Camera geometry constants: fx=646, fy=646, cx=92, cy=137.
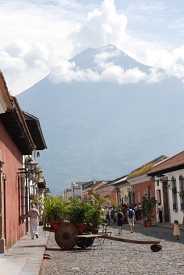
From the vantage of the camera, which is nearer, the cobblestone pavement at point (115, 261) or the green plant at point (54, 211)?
the cobblestone pavement at point (115, 261)

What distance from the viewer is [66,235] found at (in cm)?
1664

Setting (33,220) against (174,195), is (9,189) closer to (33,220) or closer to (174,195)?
(33,220)

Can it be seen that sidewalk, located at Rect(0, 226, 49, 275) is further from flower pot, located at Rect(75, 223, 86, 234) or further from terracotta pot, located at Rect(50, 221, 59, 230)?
flower pot, located at Rect(75, 223, 86, 234)

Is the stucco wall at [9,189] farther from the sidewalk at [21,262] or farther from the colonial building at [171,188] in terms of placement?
the colonial building at [171,188]

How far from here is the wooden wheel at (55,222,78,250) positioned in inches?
651

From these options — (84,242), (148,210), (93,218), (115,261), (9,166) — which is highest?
(9,166)

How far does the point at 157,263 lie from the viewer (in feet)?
41.2

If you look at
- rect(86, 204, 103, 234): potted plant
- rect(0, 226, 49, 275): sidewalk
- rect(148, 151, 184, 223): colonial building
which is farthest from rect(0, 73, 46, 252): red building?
rect(148, 151, 184, 223): colonial building

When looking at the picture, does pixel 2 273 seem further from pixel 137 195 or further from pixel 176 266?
pixel 137 195

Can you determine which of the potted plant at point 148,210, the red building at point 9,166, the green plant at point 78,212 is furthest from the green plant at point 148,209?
Result: the green plant at point 78,212

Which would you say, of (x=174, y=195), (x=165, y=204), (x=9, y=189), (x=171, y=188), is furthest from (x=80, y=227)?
(x=165, y=204)

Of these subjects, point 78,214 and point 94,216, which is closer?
point 78,214

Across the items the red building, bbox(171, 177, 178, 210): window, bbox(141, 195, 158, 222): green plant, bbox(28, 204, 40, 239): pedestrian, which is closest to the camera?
the red building

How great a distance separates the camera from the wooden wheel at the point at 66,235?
16547mm
